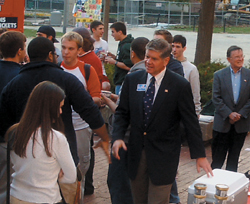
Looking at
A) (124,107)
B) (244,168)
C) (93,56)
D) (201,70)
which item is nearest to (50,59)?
(124,107)

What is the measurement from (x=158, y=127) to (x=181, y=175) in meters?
2.81

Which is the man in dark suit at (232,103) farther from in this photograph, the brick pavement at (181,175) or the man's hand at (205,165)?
the man's hand at (205,165)

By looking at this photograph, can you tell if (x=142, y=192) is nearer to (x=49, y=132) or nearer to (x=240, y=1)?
(x=49, y=132)

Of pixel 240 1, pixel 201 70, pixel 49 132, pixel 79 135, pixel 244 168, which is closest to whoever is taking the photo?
pixel 49 132

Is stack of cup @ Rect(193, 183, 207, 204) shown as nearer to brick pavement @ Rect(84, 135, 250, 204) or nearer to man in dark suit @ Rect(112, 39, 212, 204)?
man in dark suit @ Rect(112, 39, 212, 204)

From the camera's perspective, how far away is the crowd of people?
309 cm

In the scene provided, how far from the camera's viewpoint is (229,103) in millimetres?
6035

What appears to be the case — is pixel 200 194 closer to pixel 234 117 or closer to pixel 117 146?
pixel 117 146

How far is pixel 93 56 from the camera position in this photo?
225 inches

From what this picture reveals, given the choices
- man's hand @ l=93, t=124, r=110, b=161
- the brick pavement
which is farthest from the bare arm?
man's hand @ l=93, t=124, r=110, b=161

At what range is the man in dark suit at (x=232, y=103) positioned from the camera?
5.95 meters

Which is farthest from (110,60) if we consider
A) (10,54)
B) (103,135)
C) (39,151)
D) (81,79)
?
(39,151)

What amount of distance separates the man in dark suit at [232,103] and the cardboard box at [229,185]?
1865 millimetres

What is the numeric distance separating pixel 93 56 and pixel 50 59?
1.83m
